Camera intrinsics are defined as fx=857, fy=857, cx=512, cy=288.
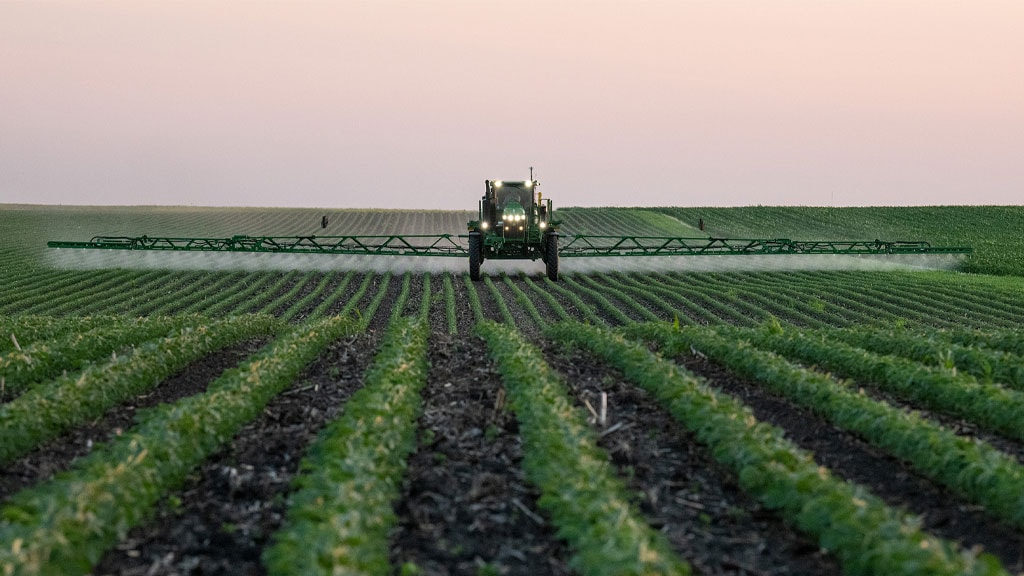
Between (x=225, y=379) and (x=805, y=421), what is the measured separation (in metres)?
7.67

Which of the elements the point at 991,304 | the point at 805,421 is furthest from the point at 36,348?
the point at 991,304

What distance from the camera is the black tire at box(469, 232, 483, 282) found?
97.6ft

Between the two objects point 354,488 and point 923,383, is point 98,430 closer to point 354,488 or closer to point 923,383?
point 354,488

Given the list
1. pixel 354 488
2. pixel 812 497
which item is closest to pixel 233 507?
pixel 354 488

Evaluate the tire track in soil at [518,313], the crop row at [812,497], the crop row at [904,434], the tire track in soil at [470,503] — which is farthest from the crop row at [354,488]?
the tire track in soil at [518,313]

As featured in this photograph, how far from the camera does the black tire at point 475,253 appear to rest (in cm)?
2973

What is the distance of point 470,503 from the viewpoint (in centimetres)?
774

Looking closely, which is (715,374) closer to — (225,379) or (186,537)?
(225,379)

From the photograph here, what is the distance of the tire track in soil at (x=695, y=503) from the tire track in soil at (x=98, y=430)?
556 cm

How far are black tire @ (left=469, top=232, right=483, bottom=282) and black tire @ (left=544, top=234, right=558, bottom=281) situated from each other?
2357 mm

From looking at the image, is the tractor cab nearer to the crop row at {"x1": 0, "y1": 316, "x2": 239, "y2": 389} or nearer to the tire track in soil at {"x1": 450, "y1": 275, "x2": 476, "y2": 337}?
the tire track in soil at {"x1": 450, "y1": 275, "x2": 476, "y2": 337}

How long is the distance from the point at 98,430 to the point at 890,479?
28.9ft

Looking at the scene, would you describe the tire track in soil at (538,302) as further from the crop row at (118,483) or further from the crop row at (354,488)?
the crop row at (118,483)

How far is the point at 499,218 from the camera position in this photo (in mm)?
29250
